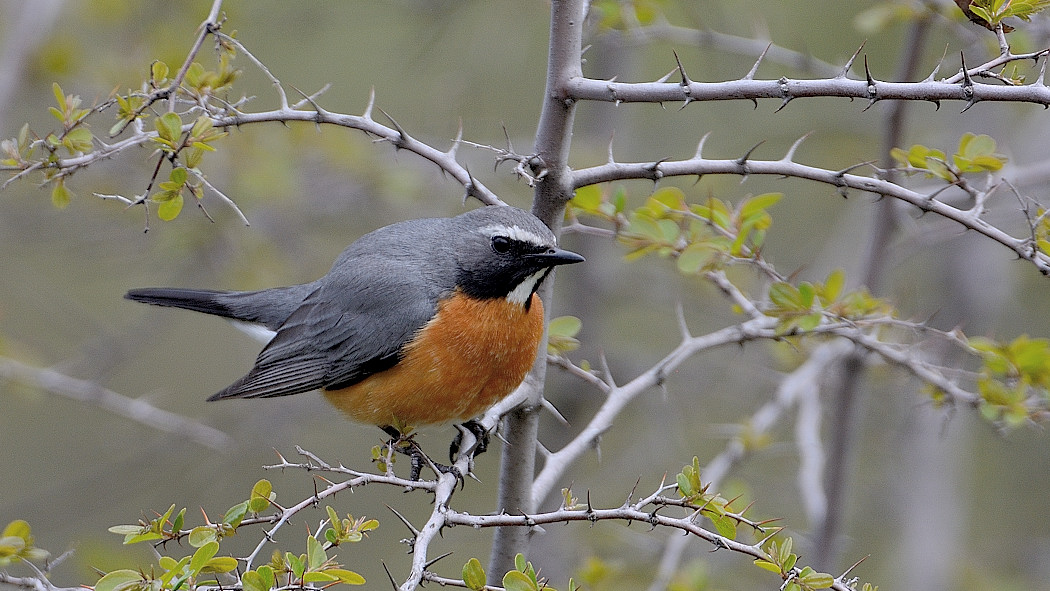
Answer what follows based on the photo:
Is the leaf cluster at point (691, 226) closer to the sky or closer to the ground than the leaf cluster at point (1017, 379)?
closer to the sky

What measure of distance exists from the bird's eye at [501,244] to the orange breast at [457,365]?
12.4 inches

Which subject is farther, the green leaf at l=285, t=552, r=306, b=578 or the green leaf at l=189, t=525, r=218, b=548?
the green leaf at l=189, t=525, r=218, b=548

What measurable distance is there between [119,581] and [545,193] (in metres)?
2.01

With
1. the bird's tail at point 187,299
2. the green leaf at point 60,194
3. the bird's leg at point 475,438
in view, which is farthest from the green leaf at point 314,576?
the bird's tail at point 187,299

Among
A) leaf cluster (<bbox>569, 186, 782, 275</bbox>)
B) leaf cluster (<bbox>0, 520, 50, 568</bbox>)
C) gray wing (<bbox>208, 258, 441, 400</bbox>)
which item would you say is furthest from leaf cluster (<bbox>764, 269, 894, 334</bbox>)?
leaf cluster (<bbox>0, 520, 50, 568</bbox>)

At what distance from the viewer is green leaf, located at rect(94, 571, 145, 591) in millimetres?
2553

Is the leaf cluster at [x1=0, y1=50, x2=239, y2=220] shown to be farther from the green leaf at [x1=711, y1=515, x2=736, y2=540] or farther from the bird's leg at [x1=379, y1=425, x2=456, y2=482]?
the green leaf at [x1=711, y1=515, x2=736, y2=540]

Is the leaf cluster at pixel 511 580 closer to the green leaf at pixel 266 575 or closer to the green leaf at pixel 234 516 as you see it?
the green leaf at pixel 266 575

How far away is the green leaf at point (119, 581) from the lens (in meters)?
2.55

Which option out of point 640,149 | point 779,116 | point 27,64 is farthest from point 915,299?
point 27,64

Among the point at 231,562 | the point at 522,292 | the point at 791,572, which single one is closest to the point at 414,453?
the point at 522,292

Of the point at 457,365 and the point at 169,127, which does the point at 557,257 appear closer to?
the point at 457,365

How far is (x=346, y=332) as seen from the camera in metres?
5.45

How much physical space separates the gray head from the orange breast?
72 mm
